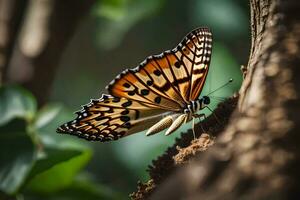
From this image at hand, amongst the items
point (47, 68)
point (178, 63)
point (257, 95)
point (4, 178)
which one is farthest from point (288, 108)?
point (47, 68)

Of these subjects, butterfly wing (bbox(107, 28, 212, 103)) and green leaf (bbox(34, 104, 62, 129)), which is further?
green leaf (bbox(34, 104, 62, 129))

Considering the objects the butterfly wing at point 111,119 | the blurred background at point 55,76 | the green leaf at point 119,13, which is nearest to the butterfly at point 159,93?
the butterfly wing at point 111,119

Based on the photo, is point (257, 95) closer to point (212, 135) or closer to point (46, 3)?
point (212, 135)

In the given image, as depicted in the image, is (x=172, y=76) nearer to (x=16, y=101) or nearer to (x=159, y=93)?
(x=159, y=93)

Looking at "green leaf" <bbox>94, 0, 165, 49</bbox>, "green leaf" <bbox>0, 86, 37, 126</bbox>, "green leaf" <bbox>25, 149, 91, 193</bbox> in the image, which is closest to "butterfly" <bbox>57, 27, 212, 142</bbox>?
"green leaf" <bbox>25, 149, 91, 193</bbox>

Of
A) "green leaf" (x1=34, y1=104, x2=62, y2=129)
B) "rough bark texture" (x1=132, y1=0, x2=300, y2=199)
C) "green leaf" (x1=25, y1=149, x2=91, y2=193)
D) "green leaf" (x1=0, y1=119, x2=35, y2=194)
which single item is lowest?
"green leaf" (x1=25, y1=149, x2=91, y2=193)

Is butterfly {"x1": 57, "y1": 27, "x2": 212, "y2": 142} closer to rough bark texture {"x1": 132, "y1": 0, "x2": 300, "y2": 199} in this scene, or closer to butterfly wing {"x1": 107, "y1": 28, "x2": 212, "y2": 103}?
butterfly wing {"x1": 107, "y1": 28, "x2": 212, "y2": 103}

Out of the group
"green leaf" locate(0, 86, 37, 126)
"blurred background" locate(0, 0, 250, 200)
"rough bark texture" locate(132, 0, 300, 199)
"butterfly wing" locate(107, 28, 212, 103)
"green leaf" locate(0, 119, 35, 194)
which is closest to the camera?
"rough bark texture" locate(132, 0, 300, 199)

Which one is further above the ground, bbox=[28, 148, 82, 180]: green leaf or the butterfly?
the butterfly
